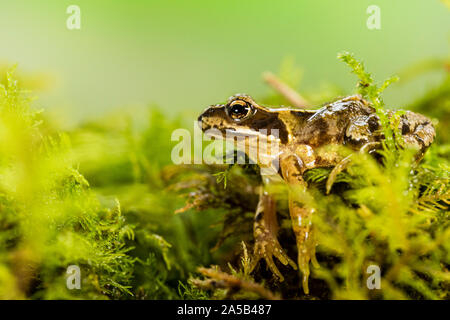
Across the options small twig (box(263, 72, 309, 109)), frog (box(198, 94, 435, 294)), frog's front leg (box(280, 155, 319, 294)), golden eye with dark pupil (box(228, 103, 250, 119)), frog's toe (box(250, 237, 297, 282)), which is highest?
small twig (box(263, 72, 309, 109))

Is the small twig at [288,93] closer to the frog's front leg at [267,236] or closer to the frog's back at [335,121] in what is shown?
the frog's back at [335,121]

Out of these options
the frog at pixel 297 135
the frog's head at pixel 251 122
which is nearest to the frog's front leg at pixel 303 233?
the frog at pixel 297 135

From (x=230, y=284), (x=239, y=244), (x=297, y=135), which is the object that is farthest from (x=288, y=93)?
(x=230, y=284)

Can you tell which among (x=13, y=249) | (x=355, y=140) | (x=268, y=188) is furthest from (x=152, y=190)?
(x=355, y=140)

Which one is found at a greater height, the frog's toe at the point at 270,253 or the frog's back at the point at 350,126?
the frog's back at the point at 350,126

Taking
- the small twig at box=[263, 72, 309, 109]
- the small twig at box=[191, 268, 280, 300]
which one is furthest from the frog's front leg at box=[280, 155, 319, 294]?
the small twig at box=[263, 72, 309, 109]

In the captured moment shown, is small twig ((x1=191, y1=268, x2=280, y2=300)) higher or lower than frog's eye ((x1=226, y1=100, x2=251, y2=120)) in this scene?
lower

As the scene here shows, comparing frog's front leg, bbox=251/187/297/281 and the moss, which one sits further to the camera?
frog's front leg, bbox=251/187/297/281

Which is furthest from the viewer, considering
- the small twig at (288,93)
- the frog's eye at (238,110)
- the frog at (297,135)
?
the small twig at (288,93)

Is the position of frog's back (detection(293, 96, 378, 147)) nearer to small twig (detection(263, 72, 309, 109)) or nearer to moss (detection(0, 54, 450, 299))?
moss (detection(0, 54, 450, 299))
